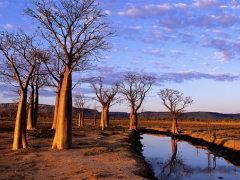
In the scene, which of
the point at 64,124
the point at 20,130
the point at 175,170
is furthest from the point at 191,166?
the point at 20,130

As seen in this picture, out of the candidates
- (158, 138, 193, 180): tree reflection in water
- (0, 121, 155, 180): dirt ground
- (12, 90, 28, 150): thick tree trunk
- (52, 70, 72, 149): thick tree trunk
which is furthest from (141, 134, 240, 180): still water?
(12, 90, 28, 150): thick tree trunk

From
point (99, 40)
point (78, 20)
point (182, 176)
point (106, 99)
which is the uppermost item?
point (78, 20)

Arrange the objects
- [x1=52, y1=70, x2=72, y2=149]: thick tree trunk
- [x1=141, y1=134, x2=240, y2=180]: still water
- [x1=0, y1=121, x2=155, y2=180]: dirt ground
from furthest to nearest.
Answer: [x1=52, y1=70, x2=72, y2=149]: thick tree trunk → [x1=141, y1=134, x2=240, y2=180]: still water → [x1=0, y1=121, x2=155, y2=180]: dirt ground

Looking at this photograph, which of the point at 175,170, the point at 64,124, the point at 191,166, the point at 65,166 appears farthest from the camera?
the point at 191,166

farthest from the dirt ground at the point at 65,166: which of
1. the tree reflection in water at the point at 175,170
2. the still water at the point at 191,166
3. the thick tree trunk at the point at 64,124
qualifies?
the still water at the point at 191,166

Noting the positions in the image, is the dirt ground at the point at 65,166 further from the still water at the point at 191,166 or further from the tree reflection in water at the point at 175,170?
the still water at the point at 191,166

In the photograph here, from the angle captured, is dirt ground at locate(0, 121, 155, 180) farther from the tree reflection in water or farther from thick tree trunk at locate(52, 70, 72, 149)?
the tree reflection in water

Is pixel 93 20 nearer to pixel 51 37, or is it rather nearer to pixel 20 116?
pixel 51 37

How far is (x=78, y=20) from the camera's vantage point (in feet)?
32.8

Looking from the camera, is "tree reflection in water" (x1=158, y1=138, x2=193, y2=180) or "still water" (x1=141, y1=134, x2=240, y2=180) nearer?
"tree reflection in water" (x1=158, y1=138, x2=193, y2=180)

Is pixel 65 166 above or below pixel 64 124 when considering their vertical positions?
below

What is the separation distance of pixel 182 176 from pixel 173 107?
14400 mm

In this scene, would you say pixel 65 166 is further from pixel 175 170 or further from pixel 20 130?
pixel 175 170

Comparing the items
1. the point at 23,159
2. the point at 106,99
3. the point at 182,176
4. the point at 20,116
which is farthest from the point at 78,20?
the point at 106,99
